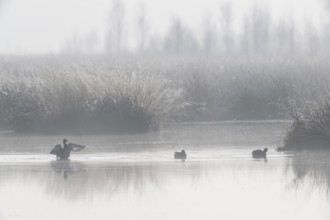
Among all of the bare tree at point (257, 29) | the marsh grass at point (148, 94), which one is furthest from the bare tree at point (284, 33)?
the marsh grass at point (148, 94)

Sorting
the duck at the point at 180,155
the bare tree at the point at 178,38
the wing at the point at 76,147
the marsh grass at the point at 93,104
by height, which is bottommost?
the duck at the point at 180,155

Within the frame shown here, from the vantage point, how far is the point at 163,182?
16688 millimetres

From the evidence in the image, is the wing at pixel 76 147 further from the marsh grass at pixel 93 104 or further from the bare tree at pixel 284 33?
the bare tree at pixel 284 33

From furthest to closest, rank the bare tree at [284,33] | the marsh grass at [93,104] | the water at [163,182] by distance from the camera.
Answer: the bare tree at [284,33]
the marsh grass at [93,104]
the water at [163,182]

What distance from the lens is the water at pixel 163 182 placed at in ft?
44.9

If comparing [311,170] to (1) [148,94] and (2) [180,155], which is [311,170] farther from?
(1) [148,94]

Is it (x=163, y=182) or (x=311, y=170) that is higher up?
(x=311, y=170)

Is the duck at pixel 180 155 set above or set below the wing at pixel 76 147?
below

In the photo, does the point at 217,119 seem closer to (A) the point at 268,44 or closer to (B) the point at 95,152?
(B) the point at 95,152

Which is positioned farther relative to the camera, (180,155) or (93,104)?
(93,104)

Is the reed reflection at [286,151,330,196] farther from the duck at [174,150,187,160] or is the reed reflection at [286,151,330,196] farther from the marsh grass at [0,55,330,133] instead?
the marsh grass at [0,55,330,133]

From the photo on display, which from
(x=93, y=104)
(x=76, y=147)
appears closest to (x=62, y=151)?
(x=76, y=147)

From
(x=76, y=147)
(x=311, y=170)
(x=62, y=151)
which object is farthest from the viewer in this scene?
(x=76, y=147)

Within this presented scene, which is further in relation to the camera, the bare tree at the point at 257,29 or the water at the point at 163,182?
the bare tree at the point at 257,29
